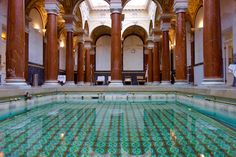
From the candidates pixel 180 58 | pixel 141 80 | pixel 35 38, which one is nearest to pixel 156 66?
pixel 180 58

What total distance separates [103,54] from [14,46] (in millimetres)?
24956

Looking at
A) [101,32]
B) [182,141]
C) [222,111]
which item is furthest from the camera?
[101,32]

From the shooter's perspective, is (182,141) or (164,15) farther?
(164,15)

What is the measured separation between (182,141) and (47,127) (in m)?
2.63

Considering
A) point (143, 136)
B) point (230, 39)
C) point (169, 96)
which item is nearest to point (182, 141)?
point (143, 136)

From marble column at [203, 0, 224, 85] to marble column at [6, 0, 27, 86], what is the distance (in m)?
6.55

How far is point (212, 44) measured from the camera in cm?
810

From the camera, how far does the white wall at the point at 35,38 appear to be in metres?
19.3

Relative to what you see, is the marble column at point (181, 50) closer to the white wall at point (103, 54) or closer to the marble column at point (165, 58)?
the marble column at point (165, 58)

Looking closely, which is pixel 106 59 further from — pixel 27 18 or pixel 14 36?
pixel 14 36

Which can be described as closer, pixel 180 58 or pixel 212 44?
pixel 212 44

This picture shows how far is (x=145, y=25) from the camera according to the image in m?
26.7

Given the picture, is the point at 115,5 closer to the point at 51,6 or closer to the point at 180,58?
the point at 51,6

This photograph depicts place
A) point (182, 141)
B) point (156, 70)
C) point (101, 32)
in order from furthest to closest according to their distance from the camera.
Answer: point (101, 32), point (156, 70), point (182, 141)
